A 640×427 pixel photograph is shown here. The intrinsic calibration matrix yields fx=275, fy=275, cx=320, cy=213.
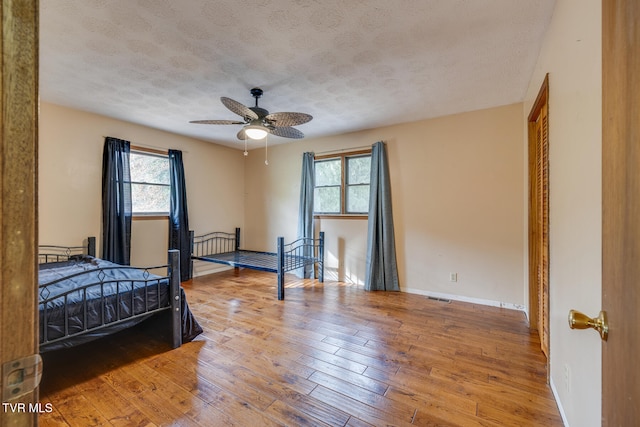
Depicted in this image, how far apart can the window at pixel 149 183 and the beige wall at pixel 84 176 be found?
0.61 ft

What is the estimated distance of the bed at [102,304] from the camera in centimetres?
183

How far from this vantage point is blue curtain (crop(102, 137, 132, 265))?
144 inches

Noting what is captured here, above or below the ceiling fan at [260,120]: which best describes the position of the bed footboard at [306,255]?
below

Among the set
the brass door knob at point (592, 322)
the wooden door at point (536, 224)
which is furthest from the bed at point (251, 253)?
the brass door knob at point (592, 322)

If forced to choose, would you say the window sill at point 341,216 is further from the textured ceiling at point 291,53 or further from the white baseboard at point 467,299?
the textured ceiling at point 291,53

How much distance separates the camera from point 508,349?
2.40 metres

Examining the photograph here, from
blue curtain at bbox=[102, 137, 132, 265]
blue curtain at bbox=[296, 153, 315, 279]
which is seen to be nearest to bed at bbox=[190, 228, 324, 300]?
blue curtain at bbox=[296, 153, 315, 279]

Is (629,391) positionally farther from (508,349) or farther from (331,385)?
(508,349)

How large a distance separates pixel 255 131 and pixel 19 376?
2.52 m

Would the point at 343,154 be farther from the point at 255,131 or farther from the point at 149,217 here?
the point at 149,217

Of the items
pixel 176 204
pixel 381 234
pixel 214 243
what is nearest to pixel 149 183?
pixel 176 204

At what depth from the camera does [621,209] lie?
631 millimetres

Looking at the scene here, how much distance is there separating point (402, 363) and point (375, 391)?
435 mm

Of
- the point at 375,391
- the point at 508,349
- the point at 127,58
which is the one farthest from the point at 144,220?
the point at 508,349
